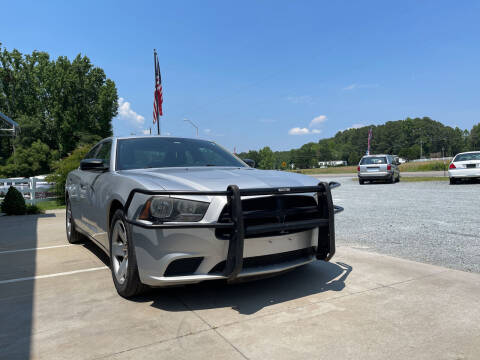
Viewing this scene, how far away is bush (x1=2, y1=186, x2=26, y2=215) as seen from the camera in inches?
425

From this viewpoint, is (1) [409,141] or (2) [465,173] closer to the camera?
(2) [465,173]

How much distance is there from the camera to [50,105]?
169 feet

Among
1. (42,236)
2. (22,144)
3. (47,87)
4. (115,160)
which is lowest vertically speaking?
(42,236)

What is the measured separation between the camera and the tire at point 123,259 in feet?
9.86

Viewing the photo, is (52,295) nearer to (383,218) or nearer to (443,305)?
(443,305)

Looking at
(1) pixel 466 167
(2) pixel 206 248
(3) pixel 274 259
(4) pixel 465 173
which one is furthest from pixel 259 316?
(1) pixel 466 167

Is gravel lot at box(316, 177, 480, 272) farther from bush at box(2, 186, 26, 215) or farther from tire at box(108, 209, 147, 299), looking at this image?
bush at box(2, 186, 26, 215)

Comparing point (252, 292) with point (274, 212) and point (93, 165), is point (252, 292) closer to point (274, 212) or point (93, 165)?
point (274, 212)

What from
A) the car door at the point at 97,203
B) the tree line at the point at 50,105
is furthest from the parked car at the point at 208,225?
the tree line at the point at 50,105

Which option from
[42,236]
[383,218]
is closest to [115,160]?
[42,236]

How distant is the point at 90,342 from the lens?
2418mm

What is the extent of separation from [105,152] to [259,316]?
3.13 metres

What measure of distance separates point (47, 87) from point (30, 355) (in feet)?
185

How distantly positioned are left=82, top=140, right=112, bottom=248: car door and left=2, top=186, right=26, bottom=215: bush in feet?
25.1
